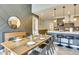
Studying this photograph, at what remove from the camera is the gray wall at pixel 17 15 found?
175cm

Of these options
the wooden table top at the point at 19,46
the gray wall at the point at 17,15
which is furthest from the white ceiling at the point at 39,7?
the wooden table top at the point at 19,46

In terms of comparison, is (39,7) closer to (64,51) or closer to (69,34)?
(69,34)

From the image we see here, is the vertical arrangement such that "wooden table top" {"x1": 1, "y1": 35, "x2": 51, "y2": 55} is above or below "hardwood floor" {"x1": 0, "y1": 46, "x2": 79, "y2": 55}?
above

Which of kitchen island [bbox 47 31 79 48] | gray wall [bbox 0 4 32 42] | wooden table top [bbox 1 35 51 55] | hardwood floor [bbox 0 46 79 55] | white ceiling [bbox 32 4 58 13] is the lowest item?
hardwood floor [bbox 0 46 79 55]

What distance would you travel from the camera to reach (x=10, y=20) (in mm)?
1789

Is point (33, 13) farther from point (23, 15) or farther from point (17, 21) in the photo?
point (17, 21)

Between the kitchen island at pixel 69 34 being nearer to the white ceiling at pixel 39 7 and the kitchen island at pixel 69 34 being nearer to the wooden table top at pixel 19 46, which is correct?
the wooden table top at pixel 19 46

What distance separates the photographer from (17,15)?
183cm

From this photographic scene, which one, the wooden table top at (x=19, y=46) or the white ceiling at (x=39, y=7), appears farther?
the white ceiling at (x=39, y=7)

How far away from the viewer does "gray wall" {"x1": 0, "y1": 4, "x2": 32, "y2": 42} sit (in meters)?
1.75

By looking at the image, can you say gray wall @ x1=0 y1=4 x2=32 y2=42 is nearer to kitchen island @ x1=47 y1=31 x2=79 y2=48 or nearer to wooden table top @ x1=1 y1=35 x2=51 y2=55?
wooden table top @ x1=1 y1=35 x2=51 y2=55

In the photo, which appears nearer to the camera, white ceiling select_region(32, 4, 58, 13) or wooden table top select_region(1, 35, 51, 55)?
wooden table top select_region(1, 35, 51, 55)

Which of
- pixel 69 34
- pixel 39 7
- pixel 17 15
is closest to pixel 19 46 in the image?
pixel 17 15

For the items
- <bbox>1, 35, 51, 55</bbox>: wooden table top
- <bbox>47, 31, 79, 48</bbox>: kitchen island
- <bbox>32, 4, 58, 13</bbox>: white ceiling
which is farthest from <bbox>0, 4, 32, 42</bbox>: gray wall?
<bbox>47, 31, 79, 48</bbox>: kitchen island
